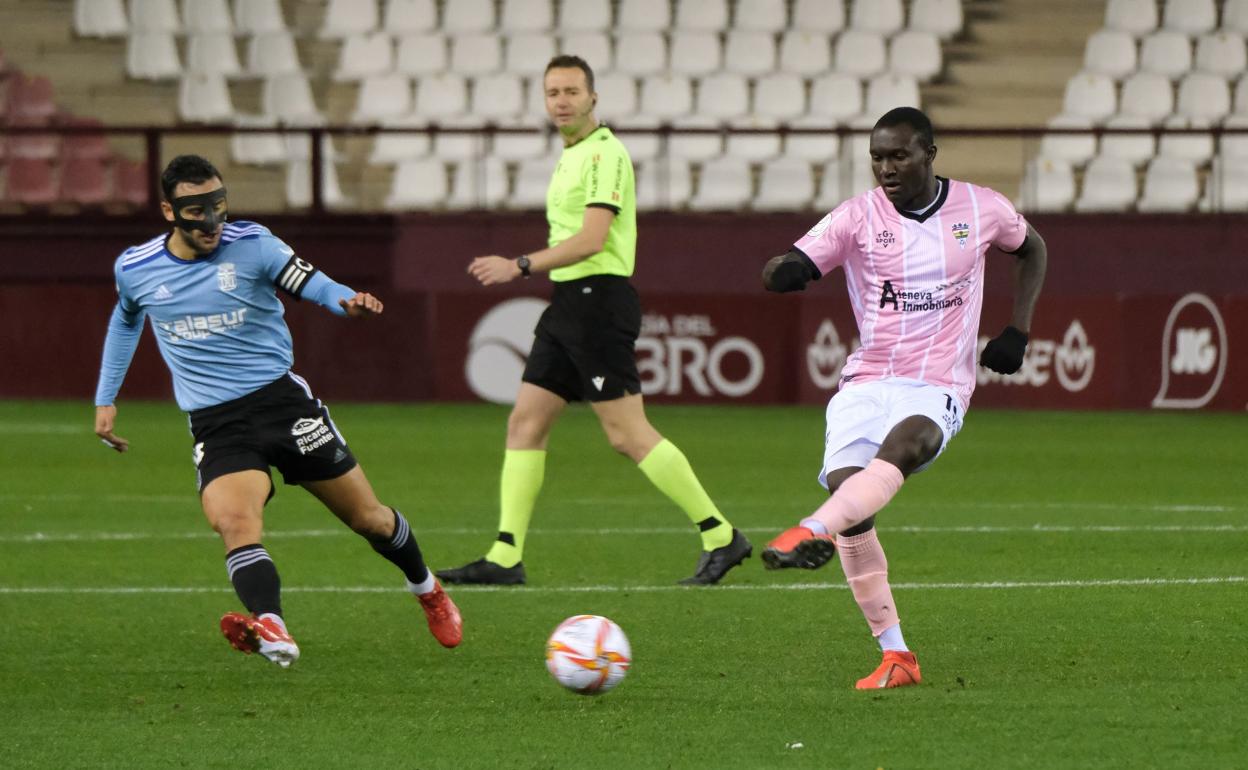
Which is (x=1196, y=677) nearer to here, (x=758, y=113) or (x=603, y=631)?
(x=603, y=631)

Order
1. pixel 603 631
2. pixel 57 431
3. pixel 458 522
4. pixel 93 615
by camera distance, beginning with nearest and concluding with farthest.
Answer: pixel 603 631 → pixel 93 615 → pixel 458 522 → pixel 57 431

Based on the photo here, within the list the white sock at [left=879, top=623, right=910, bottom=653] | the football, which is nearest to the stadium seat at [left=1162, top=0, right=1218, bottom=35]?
the white sock at [left=879, top=623, right=910, bottom=653]

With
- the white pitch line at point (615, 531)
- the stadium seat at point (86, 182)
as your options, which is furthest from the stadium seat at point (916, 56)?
the white pitch line at point (615, 531)

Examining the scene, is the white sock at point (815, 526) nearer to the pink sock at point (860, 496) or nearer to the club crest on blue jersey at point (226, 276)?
the pink sock at point (860, 496)

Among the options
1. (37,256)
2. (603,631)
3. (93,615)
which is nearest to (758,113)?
(37,256)

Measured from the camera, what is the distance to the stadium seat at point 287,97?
22.1m

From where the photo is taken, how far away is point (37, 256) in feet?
63.8

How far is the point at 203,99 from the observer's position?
878 inches

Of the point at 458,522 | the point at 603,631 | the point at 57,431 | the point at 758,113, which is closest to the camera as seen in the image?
the point at 603,631

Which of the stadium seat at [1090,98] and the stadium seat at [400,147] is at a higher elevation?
the stadium seat at [1090,98]

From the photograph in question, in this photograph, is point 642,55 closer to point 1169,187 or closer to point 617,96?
point 617,96

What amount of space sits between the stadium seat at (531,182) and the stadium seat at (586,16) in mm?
2811

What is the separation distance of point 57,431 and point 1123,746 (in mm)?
12522

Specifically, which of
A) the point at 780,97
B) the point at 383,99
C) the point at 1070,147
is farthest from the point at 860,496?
the point at 383,99
